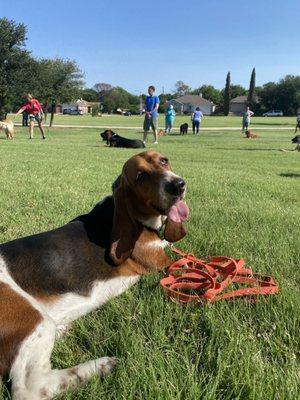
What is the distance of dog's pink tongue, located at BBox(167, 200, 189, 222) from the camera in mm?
3490

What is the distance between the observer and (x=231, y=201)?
7055mm

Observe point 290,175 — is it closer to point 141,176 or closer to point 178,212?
point 178,212

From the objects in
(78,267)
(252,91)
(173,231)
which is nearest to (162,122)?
(173,231)

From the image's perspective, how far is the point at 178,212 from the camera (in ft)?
11.6

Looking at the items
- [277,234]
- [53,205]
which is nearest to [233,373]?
[277,234]

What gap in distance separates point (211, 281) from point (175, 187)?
0.79m

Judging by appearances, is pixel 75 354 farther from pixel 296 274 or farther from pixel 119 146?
pixel 119 146

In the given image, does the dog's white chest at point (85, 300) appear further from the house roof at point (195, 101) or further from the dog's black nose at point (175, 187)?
the house roof at point (195, 101)

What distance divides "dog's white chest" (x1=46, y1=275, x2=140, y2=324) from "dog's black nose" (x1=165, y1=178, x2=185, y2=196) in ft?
2.42

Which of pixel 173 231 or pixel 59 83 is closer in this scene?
pixel 173 231

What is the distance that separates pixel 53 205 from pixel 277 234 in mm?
3131

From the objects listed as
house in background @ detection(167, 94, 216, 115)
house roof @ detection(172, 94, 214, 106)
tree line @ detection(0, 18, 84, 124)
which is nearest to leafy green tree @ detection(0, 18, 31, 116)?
tree line @ detection(0, 18, 84, 124)

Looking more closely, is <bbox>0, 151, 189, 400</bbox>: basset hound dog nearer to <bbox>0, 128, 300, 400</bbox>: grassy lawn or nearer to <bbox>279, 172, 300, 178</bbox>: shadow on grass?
<bbox>0, 128, 300, 400</bbox>: grassy lawn

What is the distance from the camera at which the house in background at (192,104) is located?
482ft
